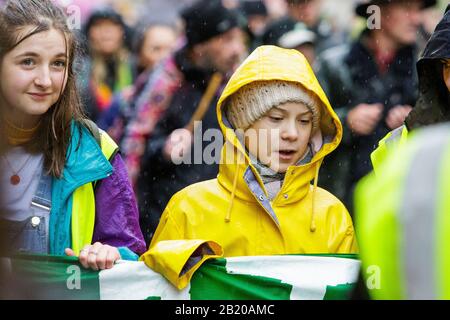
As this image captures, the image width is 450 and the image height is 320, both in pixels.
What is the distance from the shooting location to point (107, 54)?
342 inches

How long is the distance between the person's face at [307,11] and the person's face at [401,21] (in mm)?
1120

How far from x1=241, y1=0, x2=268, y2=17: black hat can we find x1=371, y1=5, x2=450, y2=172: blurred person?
3.26m

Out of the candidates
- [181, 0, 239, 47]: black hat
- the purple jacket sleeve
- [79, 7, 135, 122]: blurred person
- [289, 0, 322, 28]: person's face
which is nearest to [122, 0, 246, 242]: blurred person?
[181, 0, 239, 47]: black hat

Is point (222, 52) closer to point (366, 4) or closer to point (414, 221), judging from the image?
point (366, 4)

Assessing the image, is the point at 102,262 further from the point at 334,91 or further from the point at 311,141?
the point at 334,91

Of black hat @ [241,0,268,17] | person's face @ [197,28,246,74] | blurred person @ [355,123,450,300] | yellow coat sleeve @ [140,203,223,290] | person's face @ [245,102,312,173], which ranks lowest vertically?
yellow coat sleeve @ [140,203,223,290]

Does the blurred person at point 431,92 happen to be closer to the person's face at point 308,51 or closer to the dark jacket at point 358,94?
the dark jacket at point 358,94

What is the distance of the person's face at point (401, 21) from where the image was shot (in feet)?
21.9

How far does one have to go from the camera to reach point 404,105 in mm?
6449

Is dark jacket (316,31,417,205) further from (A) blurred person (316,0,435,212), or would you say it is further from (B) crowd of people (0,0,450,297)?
(B) crowd of people (0,0,450,297)

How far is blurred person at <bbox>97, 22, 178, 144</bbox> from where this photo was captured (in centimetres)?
726

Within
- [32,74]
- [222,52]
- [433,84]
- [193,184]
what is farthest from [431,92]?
[222,52]

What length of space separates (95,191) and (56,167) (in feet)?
0.62

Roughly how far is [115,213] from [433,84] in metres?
1.61
